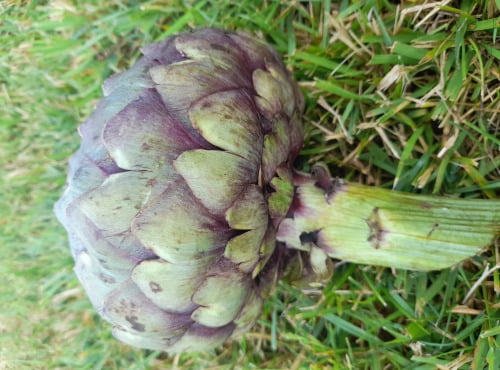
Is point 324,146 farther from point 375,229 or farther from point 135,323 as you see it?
point 135,323

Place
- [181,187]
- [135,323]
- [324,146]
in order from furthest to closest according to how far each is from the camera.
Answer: [324,146] → [135,323] → [181,187]

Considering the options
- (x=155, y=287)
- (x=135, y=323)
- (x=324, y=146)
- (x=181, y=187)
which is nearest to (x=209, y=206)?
(x=181, y=187)

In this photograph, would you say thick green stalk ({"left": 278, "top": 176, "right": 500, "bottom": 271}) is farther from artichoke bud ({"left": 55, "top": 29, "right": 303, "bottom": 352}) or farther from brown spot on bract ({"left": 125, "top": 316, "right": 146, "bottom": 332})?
brown spot on bract ({"left": 125, "top": 316, "right": 146, "bottom": 332})

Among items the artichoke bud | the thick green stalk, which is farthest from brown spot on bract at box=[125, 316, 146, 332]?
the thick green stalk

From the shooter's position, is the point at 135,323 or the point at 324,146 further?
the point at 324,146

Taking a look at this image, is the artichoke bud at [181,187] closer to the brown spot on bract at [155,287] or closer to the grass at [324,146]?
the brown spot on bract at [155,287]

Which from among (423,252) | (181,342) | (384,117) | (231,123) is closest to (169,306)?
(181,342)
